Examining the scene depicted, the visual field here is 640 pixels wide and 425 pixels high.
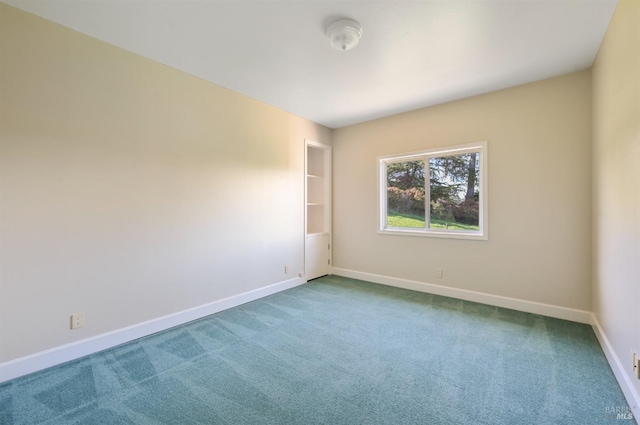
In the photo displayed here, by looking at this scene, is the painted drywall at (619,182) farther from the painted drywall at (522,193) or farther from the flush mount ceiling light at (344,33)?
the flush mount ceiling light at (344,33)

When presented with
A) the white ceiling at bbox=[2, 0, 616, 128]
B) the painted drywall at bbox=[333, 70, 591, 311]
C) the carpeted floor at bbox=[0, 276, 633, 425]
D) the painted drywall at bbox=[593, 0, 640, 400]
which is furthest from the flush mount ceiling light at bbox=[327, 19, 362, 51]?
the carpeted floor at bbox=[0, 276, 633, 425]

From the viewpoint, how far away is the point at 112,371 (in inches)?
80.4

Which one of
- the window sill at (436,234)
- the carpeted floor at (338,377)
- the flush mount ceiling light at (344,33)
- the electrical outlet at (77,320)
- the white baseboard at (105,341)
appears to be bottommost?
the carpeted floor at (338,377)

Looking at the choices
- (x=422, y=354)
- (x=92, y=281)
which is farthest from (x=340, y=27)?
(x=92, y=281)

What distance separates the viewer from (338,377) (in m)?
1.96

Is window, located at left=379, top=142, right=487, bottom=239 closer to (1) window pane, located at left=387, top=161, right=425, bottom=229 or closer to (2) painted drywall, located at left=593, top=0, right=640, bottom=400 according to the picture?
(1) window pane, located at left=387, top=161, right=425, bottom=229

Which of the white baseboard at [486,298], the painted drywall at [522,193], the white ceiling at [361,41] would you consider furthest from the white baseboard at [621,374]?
the white ceiling at [361,41]

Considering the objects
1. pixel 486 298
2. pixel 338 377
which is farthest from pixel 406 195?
pixel 338 377

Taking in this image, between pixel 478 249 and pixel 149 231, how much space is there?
3.80 metres

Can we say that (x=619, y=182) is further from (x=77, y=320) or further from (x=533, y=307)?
(x=77, y=320)

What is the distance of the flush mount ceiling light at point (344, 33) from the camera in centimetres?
207

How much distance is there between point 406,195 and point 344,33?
2.67 m

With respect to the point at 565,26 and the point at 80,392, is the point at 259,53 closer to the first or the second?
the point at 565,26

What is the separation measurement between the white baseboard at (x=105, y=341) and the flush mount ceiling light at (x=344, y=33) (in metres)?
2.95
